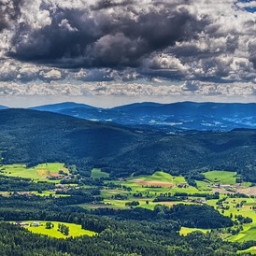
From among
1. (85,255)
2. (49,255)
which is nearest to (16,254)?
(49,255)

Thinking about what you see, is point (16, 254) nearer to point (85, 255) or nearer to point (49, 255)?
point (49, 255)
